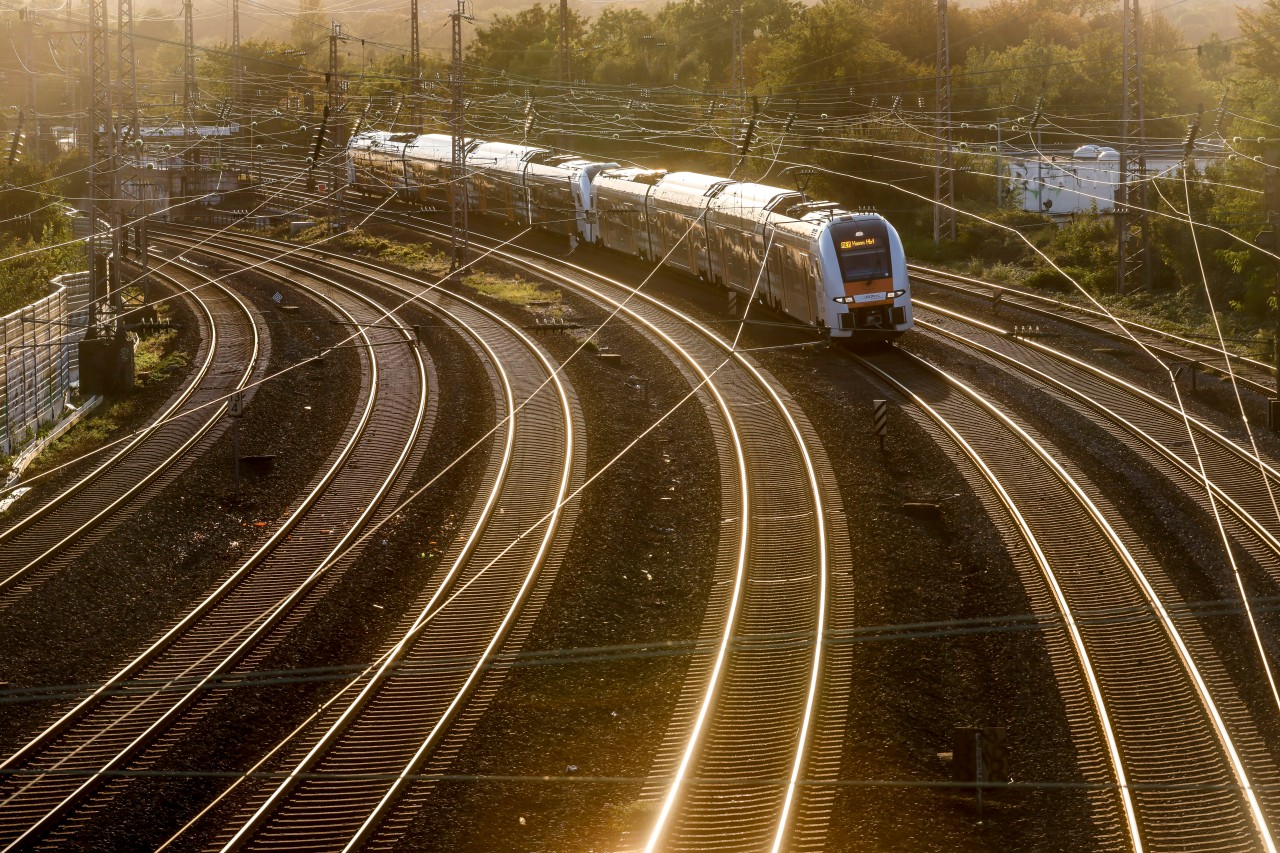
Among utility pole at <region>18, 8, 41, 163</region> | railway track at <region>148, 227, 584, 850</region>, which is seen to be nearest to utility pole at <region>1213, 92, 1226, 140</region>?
railway track at <region>148, 227, 584, 850</region>

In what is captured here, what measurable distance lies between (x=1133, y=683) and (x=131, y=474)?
14375 millimetres

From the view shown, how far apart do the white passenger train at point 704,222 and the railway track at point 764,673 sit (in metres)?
4.74

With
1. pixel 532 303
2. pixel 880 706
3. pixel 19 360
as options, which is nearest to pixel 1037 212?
pixel 532 303

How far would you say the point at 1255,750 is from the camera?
454 inches

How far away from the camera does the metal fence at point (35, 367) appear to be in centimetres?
2178

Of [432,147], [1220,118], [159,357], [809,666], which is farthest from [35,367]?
[1220,118]

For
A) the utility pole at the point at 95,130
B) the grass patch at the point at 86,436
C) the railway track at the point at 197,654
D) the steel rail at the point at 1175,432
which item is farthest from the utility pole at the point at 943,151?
the grass patch at the point at 86,436

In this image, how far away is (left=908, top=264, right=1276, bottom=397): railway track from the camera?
26.5 metres

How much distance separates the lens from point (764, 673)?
13.4 metres

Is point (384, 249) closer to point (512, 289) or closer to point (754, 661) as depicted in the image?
point (512, 289)

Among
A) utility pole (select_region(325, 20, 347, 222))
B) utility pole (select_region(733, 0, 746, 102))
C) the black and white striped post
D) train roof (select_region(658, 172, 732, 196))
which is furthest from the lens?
utility pole (select_region(733, 0, 746, 102))

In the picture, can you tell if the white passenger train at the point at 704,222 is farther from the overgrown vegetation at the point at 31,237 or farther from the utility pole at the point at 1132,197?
the overgrown vegetation at the point at 31,237

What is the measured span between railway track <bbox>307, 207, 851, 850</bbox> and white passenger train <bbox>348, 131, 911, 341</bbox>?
4735 millimetres

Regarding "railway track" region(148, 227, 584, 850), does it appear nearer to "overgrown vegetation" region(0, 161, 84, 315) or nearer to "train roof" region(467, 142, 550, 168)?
"overgrown vegetation" region(0, 161, 84, 315)
